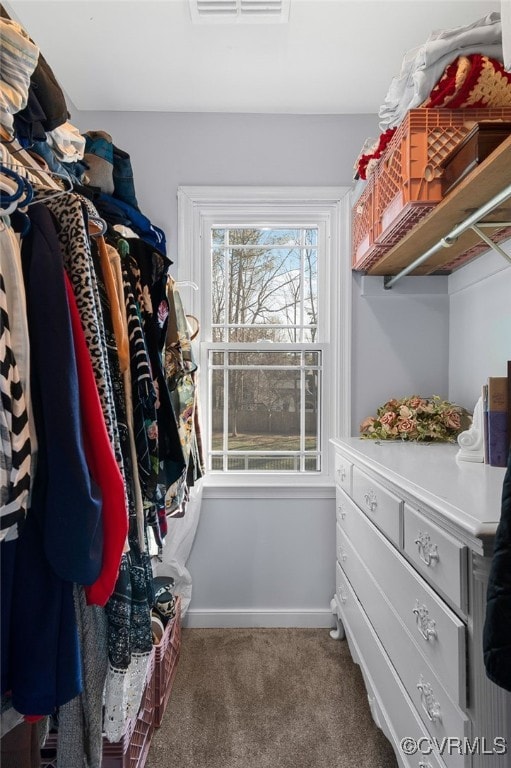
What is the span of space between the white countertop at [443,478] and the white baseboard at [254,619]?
1015 millimetres

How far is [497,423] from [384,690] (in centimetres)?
92

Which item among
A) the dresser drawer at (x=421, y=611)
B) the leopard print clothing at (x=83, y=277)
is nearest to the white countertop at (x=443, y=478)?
the dresser drawer at (x=421, y=611)

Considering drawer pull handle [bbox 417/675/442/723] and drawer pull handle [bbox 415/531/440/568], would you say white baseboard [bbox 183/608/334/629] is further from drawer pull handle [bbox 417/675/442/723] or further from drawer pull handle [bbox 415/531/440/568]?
drawer pull handle [bbox 415/531/440/568]

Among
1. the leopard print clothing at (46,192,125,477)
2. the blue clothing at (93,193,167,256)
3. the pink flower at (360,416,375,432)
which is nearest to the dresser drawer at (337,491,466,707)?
the pink flower at (360,416,375,432)

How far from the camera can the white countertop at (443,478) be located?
0.91m

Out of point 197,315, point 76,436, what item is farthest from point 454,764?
point 197,315

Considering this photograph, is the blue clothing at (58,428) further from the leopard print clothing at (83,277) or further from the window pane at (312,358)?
the window pane at (312,358)

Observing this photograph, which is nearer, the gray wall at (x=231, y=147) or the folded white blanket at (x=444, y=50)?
the folded white blanket at (x=444, y=50)

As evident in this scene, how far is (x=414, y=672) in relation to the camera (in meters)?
1.16

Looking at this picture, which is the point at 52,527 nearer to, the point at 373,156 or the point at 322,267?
the point at 373,156

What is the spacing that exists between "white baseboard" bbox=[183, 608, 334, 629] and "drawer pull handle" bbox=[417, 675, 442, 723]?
1.30 m

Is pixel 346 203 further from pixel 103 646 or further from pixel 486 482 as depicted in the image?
pixel 103 646

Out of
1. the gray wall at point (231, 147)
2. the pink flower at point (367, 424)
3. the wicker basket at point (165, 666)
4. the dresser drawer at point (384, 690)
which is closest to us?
the dresser drawer at point (384, 690)

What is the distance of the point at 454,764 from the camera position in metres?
0.95
